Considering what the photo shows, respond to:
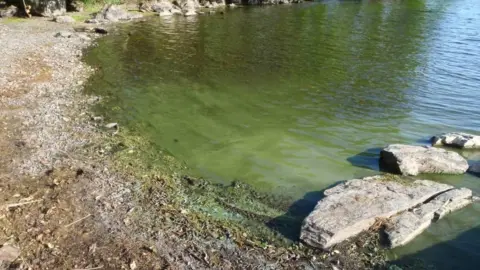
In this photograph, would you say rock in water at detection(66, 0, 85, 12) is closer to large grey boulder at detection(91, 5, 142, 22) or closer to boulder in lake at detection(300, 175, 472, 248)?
large grey boulder at detection(91, 5, 142, 22)

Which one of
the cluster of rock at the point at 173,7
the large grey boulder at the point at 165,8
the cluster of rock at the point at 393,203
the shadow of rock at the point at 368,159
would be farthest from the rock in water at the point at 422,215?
the large grey boulder at the point at 165,8

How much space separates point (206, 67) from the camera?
27922 millimetres

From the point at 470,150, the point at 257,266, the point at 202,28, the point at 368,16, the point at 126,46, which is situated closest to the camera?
the point at 257,266

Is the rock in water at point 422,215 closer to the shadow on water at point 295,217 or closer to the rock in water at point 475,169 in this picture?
the rock in water at point 475,169

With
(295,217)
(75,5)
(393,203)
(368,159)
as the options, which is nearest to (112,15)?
(75,5)

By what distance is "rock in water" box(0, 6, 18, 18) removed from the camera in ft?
142

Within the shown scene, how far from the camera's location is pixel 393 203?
11.4 metres

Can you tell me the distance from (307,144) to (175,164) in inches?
205

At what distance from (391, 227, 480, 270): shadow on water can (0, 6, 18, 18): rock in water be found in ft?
150

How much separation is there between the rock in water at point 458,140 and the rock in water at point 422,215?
13.2ft

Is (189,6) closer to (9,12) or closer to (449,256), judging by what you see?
(9,12)

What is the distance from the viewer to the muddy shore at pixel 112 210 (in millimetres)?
9461

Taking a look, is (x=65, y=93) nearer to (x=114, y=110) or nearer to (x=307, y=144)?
(x=114, y=110)

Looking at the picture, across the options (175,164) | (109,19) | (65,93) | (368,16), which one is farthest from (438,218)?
(368,16)
